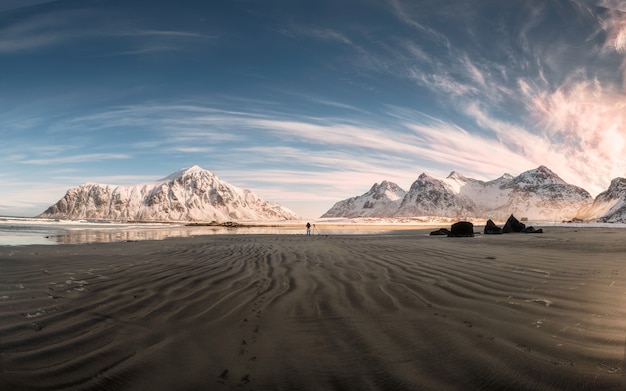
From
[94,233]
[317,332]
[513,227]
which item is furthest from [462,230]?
[94,233]

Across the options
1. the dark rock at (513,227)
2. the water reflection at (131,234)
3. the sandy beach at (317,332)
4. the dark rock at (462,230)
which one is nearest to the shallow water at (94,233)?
the water reflection at (131,234)

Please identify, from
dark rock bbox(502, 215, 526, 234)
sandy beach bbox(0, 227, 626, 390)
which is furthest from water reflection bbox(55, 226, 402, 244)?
sandy beach bbox(0, 227, 626, 390)

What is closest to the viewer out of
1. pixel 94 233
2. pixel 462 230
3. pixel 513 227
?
pixel 462 230

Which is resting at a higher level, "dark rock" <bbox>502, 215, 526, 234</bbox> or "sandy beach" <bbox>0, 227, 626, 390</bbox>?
"dark rock" <bbox>502, 215, 526, 234</bbox>

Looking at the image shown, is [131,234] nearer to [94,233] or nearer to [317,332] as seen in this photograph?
[94,233]

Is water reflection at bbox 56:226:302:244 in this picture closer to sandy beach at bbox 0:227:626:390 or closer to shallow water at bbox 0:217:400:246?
shallow water at bbox 0:217:400:246

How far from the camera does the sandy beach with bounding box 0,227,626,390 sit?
2918 mm

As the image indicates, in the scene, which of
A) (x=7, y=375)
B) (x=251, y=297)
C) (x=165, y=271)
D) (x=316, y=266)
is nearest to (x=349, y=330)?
(x=251, y=297)

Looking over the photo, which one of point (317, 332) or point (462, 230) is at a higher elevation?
point (462, 230)

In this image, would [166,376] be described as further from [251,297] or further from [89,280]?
[89,280]

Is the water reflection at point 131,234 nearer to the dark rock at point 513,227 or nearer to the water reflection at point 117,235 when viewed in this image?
the water reflection at point 117,235

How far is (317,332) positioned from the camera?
4.06 meters

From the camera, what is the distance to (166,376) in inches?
118

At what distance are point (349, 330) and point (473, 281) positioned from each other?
13.1 feet
